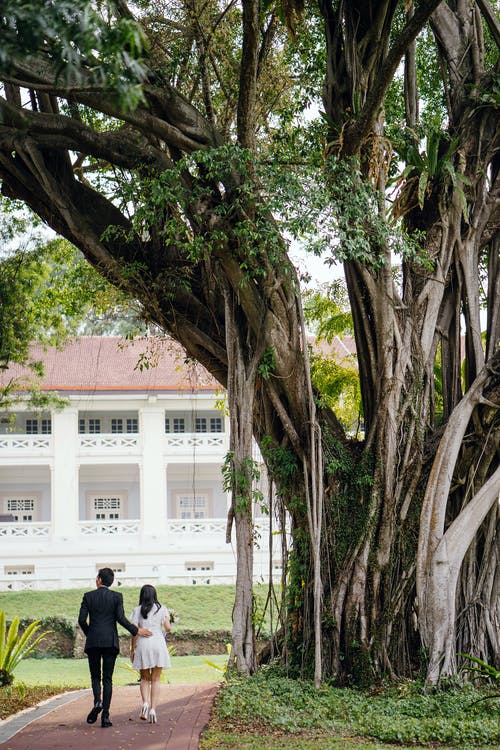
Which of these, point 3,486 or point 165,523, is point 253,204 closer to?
point 165,523

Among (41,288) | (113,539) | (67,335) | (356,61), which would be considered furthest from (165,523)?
(356,61)

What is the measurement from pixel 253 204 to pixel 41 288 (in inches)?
310

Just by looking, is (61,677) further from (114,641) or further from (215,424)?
(215,424)

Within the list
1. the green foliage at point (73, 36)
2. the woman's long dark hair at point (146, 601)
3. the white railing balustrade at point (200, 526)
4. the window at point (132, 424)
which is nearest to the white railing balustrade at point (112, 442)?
the window at point (132, 424)

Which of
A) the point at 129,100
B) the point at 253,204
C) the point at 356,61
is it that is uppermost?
the point at 356,61

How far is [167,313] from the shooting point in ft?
31.7

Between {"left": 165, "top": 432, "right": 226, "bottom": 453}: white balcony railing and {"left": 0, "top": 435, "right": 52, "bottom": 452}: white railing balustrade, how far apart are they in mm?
3701

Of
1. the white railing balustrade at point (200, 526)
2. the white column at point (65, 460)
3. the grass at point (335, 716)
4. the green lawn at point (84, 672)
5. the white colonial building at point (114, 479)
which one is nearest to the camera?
the grass at point (335, 716)

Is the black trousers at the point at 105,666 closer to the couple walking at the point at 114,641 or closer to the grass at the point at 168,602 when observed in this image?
the couple walking at the point at 114,641

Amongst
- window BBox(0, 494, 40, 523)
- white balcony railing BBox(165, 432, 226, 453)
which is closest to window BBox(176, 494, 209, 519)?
white balcony railing BBox(165, 432, 226, 453)

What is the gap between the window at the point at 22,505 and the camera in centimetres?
2977

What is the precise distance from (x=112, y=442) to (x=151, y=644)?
21322 millimetres

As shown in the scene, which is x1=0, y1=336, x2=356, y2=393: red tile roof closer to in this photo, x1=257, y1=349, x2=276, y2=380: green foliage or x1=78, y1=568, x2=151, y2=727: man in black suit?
x1=257, y1=349, x2=276, y2=380: green foliage

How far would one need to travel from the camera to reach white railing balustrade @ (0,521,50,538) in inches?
1024
